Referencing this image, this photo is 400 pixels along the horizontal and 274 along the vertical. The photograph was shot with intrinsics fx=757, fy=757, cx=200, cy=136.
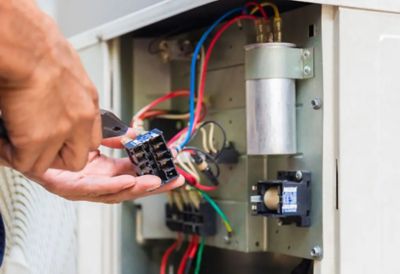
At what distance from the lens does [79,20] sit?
150 centimetres

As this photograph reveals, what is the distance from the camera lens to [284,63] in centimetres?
106

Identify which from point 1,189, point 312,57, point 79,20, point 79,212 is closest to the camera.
Answer: point 312,57

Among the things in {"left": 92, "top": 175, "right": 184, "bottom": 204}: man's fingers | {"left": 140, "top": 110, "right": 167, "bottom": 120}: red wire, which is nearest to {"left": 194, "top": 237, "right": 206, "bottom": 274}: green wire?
{"left": 140, "top": 110, "right": 167, "bottom": 120}: red wire

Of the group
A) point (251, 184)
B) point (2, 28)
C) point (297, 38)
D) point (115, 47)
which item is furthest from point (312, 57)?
point (2, 28)

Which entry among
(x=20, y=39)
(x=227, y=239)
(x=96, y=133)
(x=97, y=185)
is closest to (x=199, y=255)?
(x=227, y=239)

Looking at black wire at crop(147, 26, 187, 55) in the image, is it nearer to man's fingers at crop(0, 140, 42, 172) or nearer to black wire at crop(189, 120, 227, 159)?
black wire at crop(189, 120, 227, 159)

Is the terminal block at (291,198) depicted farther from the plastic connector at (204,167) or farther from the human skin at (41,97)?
the human skin at (41,97)

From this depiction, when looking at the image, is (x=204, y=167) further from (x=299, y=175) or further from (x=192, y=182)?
(x=299, y=175)

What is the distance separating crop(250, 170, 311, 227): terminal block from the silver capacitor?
0.14ft

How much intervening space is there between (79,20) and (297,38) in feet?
1.85

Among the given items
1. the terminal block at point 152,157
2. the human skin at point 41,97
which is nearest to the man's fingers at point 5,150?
the human skin at point 41,97

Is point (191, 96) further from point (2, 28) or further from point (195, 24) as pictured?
point (2, 28)

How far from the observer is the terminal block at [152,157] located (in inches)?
40.0
